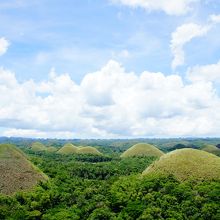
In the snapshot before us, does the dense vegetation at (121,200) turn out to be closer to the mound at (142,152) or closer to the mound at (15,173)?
the mound at (15,173)

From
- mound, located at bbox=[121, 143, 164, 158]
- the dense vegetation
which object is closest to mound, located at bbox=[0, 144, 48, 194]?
the dense vegetation

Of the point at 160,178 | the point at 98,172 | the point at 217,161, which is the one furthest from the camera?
the point at 98,172

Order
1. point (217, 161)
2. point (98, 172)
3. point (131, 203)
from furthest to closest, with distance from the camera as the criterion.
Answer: point (98, 172), point (217, 161), point (131, 203)

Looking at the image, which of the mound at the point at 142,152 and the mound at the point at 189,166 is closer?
the mound at the point at 189,166

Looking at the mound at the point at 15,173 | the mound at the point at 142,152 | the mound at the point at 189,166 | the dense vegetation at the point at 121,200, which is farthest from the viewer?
the mound at the point at 142,152

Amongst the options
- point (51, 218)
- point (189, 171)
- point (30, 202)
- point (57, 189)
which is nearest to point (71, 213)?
point (51, 218)

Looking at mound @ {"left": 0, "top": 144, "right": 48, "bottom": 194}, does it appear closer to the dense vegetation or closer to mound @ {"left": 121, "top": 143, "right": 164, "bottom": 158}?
the dense vegetation

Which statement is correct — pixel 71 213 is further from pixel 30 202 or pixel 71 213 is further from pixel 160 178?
pixel 160 178

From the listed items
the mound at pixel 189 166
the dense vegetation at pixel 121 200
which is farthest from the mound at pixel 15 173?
the mound at pixel 189 166
